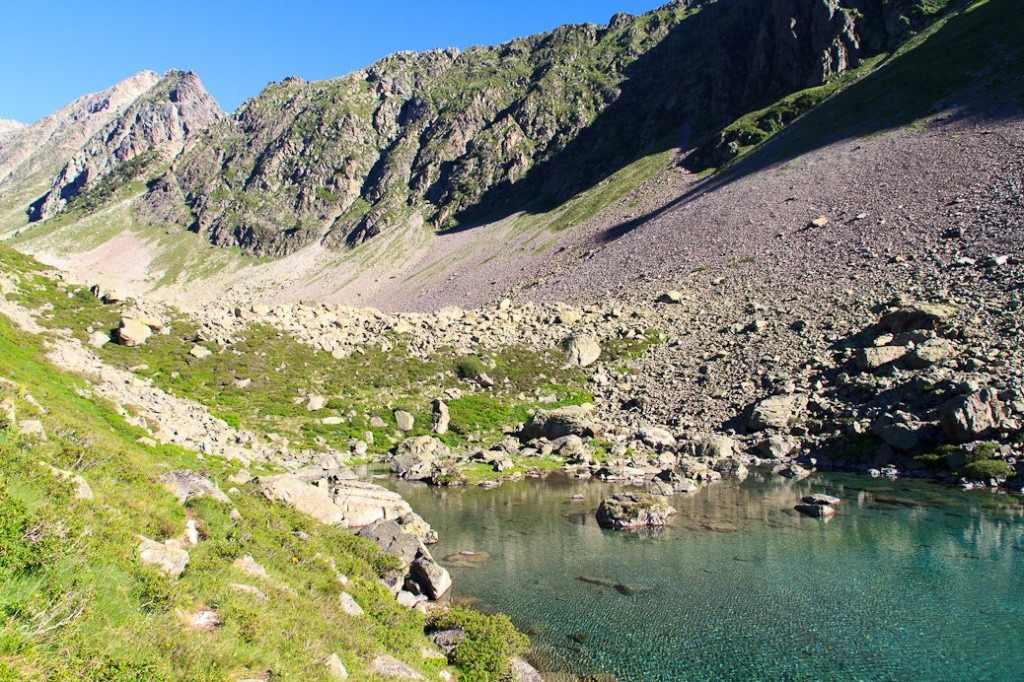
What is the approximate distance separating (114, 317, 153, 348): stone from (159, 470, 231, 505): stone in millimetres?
30753

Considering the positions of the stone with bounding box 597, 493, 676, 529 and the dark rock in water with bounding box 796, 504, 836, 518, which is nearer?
the stone with bounding box 597, 493, 676, 529

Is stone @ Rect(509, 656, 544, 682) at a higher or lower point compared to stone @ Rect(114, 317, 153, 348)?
lower

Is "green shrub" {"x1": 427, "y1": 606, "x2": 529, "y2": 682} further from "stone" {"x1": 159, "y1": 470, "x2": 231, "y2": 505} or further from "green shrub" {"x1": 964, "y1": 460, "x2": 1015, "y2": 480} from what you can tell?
"green shrub" {"x1": 964, "y1": 460, "x2": 1015, "y2": 480}

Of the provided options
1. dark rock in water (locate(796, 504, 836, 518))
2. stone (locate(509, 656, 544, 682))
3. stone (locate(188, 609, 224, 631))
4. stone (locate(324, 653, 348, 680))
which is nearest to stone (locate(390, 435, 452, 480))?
dark rock in water (locate(796, 504, 836, 518))

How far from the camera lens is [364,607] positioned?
45.3 ft

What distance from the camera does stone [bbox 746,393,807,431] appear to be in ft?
130

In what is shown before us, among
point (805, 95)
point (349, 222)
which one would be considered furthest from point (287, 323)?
point (349, 222)

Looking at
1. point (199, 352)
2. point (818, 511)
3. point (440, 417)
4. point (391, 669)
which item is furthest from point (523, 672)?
point (199, 352)

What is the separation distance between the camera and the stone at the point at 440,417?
4300cm

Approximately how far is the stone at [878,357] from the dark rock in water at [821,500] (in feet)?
54.4

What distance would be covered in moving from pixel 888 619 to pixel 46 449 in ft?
67.8

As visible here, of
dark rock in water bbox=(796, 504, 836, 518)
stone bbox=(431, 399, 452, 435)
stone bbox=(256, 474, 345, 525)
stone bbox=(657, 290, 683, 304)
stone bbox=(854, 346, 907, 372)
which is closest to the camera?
stone bbox=(256, 474, 345, 525)

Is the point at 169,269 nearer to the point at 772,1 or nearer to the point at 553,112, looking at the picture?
the point at 553,112

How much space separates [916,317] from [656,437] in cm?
2102
